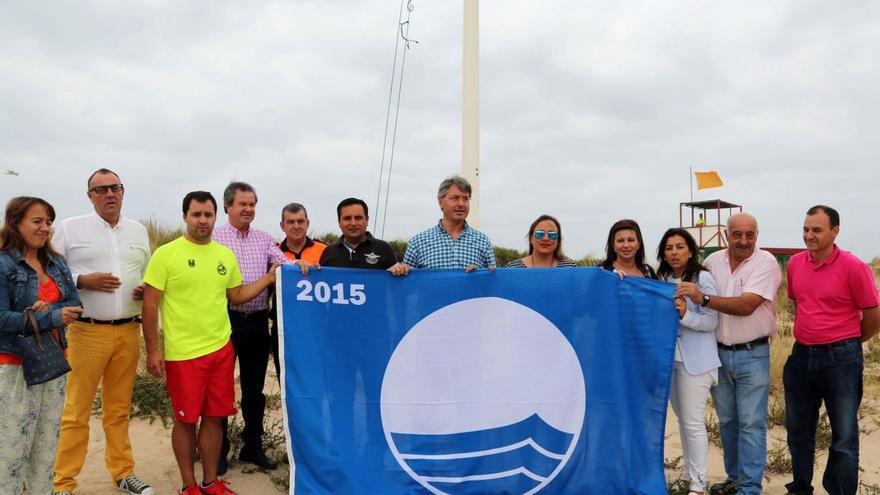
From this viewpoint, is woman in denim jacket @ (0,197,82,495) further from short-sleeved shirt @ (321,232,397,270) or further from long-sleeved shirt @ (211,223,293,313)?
short-sleeved shirt @ (321,232,397,270)

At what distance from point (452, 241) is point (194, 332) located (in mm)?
1988

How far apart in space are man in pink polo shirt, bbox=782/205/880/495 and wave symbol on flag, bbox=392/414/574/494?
1.80 meters

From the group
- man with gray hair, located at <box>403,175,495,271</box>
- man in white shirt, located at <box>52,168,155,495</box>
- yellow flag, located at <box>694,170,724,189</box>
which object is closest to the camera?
man in white shirt, located at <box>52,168,155,495</box>

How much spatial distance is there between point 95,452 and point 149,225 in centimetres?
929

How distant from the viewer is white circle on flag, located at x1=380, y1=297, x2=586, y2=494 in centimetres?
431

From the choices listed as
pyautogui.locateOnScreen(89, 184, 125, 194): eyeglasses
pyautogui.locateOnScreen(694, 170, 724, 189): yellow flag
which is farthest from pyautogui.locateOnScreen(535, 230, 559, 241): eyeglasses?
pyautogui.locateOnScreen(694, 170, 724, 189): yellow flag

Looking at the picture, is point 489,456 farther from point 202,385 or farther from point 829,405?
point 829,405

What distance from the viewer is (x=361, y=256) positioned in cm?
483

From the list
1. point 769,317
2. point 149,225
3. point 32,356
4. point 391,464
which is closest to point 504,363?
point 391,464

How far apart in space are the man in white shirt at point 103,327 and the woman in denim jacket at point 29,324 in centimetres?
43

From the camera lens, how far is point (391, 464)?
4301mm

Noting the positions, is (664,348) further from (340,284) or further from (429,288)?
(340,284)

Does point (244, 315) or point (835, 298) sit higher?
point (835, 298)

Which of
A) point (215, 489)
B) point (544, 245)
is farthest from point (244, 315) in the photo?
point (544, 245)
